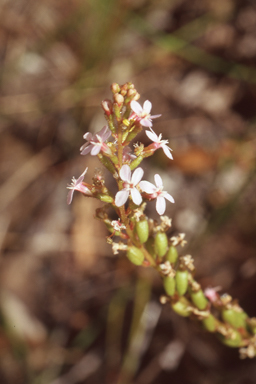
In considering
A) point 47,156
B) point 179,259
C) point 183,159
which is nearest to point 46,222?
point 47,156

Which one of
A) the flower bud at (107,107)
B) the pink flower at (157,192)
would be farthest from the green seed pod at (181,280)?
the flower bud at (107,107)

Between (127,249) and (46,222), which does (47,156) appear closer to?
(46,222)

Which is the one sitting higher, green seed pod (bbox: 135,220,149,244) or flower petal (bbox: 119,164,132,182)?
flower petal (bbox: 119,164,132,182)

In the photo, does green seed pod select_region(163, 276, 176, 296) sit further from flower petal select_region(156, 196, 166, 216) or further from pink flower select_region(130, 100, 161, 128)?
pink flower select_region(130, 100, 161, 128)

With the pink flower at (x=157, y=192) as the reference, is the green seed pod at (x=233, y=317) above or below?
below

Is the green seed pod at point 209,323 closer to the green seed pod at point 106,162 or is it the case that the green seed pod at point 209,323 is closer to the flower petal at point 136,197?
the flower petal at point 136,197

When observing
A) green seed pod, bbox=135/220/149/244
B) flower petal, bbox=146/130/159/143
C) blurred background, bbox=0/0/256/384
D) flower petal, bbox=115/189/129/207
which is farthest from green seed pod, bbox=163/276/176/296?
blurred background, bbox=0/0/256/384
